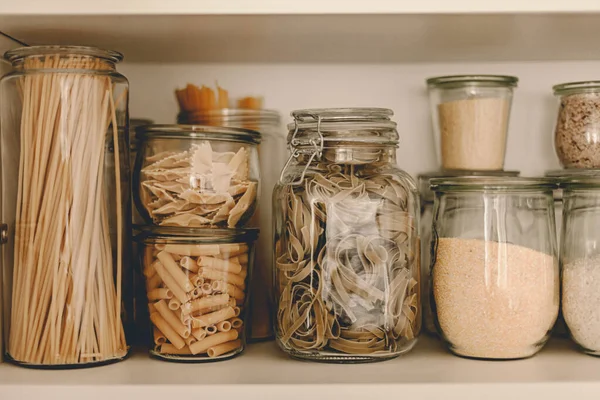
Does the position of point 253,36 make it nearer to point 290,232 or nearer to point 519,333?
point 290,232

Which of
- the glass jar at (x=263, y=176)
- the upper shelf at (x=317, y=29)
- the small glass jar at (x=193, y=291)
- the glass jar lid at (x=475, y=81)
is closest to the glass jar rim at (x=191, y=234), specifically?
the small glass jar at (x=193, y=291)

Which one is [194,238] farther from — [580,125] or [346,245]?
[580,125]

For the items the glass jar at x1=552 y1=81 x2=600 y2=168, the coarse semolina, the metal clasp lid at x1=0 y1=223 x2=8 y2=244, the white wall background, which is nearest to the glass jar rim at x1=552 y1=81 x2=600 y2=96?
the glass jar at x1=552 y1=81 x2=600 y2=168

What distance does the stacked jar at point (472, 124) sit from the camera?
97 centimetres

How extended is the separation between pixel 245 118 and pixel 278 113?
0.05 metres

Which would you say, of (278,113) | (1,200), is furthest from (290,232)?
(1,200)

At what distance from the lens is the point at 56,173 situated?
81 cm

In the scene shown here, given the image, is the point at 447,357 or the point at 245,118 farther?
the point at 245,118

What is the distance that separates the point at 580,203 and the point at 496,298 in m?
0.17

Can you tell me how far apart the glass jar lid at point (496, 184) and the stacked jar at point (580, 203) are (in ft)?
0.12

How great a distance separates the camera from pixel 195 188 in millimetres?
832

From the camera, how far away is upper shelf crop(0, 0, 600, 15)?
30.4 inches

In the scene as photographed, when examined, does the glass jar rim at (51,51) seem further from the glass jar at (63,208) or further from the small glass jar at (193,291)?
the small glass jar at (193,291)

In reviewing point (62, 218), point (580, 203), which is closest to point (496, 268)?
point (580, 203)
